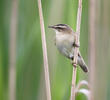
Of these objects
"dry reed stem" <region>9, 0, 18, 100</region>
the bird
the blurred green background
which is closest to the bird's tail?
the bird

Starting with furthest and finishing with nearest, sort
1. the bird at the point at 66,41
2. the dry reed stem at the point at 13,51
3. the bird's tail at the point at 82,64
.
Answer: the bird at the point at 66,41 → the bird's tail at the point at 82,64 → the dry reed stem at the point at 13,51

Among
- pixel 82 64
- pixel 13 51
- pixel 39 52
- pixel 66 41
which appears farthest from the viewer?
pixel 66 41

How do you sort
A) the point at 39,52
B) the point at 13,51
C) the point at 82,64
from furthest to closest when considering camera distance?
the point at 82,64 < the point at 39,52 < the point at 13,51

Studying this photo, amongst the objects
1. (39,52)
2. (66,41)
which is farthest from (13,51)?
(66,41)

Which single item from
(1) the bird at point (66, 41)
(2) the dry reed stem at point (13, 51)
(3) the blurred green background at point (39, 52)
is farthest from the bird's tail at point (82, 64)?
(2) the dry reed stem at point (13, 51)

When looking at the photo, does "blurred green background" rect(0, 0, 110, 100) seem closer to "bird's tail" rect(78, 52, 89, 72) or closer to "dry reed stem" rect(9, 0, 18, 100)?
"dry reed stem" rect(9, 0, 18, 100)

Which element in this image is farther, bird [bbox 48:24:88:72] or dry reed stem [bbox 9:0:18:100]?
bird [bbox 48:24:88:72]

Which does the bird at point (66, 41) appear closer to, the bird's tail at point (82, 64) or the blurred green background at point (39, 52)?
the bird's tail at point (82, 64)

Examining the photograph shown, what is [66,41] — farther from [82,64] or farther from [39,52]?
[39,52]
